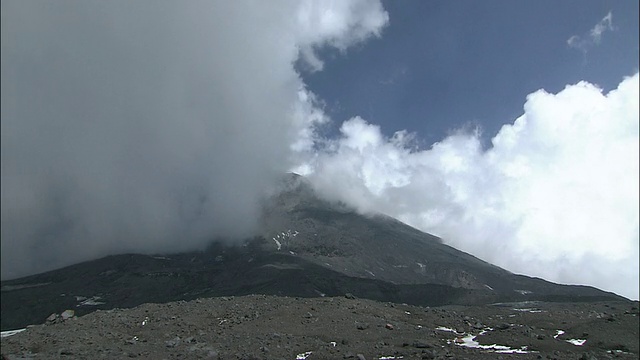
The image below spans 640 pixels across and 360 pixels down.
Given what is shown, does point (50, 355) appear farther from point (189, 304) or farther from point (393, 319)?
point (393, 319)

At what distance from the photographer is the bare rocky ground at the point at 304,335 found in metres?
31.9

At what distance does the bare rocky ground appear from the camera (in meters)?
31.9

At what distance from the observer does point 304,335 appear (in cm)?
3659

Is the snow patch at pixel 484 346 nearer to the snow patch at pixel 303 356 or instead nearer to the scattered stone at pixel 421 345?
the scattered stone at pixel 421 345

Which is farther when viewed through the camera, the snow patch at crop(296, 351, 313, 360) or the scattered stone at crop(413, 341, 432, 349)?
the scattered stone at crop(413, 341, 432, 349)

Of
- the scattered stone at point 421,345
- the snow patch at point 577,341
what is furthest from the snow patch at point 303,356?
the snow patch at point 577,341

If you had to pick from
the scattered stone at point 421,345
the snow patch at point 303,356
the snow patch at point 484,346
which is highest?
the snow patch at point 484,346

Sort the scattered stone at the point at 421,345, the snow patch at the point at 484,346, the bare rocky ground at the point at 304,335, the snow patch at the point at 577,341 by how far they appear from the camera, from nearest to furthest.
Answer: the bare rocky ground at the point at 304,335 → the scattered stone at the point at 421,345 → the snow patch at the point at 484,346 → the snow patch at the point at 577,341

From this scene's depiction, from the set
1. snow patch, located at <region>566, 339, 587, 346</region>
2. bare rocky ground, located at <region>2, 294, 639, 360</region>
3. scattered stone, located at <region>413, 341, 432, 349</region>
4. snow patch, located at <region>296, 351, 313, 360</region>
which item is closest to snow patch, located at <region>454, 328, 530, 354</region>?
bare rocky ground, located at <region>2, 294, 639, 360</region>

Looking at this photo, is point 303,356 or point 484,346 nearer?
point 303,356

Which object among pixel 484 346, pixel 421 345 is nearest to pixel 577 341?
pixel 484 346

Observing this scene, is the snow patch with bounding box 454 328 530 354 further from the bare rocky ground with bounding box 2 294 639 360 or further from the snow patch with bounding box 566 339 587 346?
the snow patch with bounding box 566 339 587 346

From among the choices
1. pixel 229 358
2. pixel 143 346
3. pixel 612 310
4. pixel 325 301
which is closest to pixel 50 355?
pixel 143 346

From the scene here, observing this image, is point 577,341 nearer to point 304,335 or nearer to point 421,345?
point 421,345
